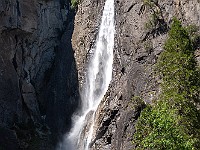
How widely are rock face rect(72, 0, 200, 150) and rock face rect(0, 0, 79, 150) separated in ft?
22.7

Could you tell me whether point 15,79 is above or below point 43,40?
below

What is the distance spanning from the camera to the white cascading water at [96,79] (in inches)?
1139

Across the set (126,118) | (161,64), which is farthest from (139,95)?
(161,64)

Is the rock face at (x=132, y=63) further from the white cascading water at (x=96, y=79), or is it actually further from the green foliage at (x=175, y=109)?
the green foliage at (x=175, y=109)

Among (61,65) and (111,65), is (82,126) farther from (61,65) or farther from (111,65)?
(61,65)

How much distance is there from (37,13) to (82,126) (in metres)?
11.3

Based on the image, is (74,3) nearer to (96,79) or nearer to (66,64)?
(66,64)

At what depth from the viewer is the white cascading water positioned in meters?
28.9

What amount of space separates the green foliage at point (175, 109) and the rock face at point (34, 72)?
14423 mm

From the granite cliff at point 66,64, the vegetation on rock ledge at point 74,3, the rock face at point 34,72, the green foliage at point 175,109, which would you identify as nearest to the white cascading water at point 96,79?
the granite cliff at point 66,64

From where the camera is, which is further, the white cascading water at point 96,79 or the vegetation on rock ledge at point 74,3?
the vegetation on rock ledge at point 74,3

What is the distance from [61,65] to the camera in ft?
116

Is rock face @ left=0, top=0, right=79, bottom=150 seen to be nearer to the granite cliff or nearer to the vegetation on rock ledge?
the granite cliff

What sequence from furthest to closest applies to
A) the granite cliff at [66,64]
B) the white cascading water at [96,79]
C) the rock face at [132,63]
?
the white cascading water at [96,79] < the granite cliff at [66,64] < the rock face at [132,63]
